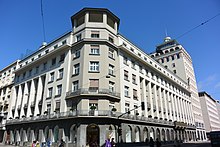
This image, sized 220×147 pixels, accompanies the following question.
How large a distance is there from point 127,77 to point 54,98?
45.2 feet

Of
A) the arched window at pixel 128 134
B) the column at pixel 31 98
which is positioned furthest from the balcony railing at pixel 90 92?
the column at pixel 31 98

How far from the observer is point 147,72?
42.6 m

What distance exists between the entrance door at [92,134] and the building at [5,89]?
28.1m

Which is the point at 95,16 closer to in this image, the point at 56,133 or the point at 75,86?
the point at 75,86

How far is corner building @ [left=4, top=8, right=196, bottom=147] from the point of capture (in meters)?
27.6

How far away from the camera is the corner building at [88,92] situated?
90.4 feet

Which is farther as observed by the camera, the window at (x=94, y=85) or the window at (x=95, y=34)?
the window at (x=95, y=34)

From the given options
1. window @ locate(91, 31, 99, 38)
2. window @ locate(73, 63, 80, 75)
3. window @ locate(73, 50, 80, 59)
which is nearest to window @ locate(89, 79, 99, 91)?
window @ locate(73, 63, 80, 75)

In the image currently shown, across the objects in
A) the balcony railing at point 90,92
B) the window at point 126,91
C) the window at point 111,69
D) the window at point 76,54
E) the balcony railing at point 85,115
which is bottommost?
the balcony railing at point 85,115

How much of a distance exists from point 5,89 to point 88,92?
117 feet

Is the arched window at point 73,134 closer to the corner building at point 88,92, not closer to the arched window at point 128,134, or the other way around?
the corner building at point 88,92

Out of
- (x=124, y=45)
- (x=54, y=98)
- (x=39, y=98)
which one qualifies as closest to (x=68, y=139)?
(x=54, y=98)

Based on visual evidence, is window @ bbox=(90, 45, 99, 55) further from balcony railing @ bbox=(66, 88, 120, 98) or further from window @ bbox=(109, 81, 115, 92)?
balcony railing @ bbox=(66, 88, 120, 98)

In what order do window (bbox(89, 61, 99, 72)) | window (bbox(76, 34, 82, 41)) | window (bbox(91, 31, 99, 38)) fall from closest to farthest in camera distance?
window (bbox(89, 61, 99, 72)) → window (bbox(91, 31, 99, 38)) → window (bbox(76, 34, 82, 41))
